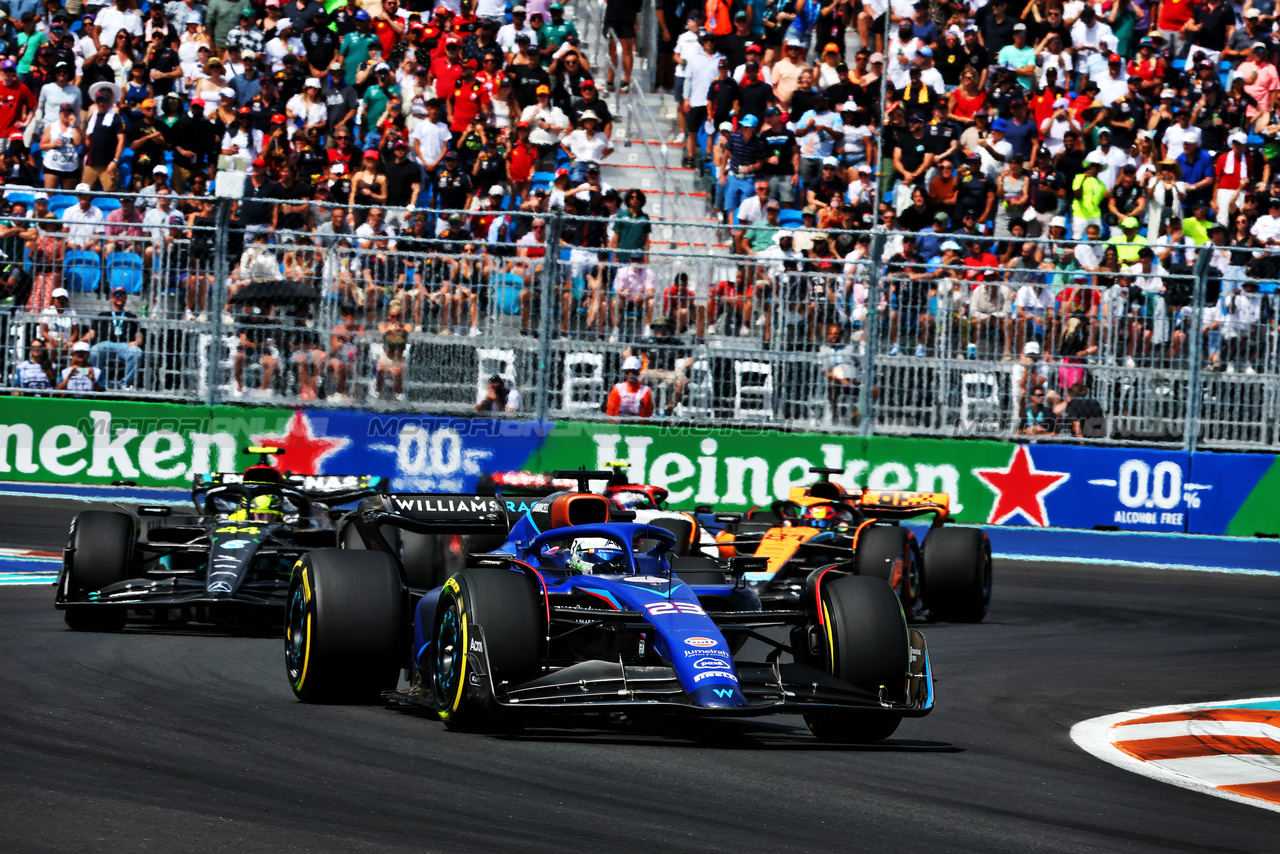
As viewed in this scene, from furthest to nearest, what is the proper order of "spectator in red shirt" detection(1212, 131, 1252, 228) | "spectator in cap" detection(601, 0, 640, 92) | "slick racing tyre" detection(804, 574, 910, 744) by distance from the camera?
"spectator in cap" detection(601, 0, 640, 92) < "spectator in red shirt" detection(1212, 131, 1252, 228) < "slick racing tyre" detection(804, 574, 910, 744)

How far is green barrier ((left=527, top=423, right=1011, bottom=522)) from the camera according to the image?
18656 mm

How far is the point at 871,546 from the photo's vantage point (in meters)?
13.3

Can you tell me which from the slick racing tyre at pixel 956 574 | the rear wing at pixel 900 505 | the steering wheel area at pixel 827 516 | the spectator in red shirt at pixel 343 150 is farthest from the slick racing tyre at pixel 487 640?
the spectator in red shirt at pixel 343 150

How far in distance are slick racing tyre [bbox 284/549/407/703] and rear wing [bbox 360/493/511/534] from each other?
3.02 ft

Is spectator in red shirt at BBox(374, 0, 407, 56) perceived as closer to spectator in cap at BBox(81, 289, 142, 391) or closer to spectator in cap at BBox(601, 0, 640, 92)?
spectator in cap at BBox(601, 0, 640, 92)

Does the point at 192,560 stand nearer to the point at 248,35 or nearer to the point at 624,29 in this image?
the point at 248,35

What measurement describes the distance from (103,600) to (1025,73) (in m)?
15.8

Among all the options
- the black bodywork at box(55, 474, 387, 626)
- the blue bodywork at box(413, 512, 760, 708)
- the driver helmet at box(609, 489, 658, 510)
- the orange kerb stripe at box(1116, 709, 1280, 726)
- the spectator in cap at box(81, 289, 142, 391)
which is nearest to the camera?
the blue bodywork at box(413, 512, 760, 708)

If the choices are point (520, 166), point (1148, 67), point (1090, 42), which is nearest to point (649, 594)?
point (520, 166)

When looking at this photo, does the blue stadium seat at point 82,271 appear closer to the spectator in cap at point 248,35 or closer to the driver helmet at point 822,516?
the spectator in cap at point 248,35

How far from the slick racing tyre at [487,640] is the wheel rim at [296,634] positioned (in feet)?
3.34

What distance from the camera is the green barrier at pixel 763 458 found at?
1866cm

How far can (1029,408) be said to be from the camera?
18.3 metres

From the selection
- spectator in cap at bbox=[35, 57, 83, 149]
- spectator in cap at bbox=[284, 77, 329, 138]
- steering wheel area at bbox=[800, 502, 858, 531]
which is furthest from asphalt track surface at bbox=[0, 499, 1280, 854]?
spectator in cap at bbox=[35, 57, 83, 149]
